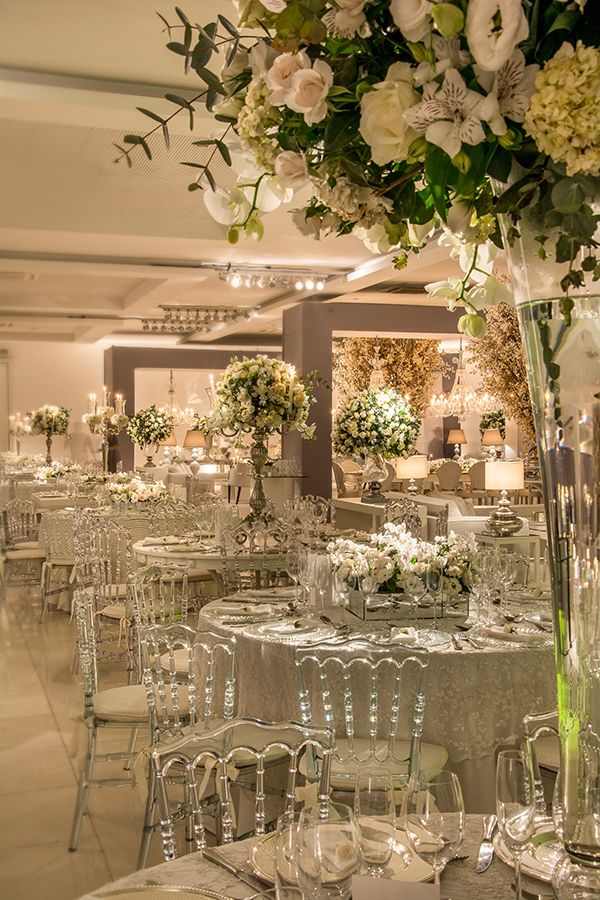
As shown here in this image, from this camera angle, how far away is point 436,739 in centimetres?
377

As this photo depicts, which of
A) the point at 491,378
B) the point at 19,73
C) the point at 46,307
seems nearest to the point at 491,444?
the point at 491,378

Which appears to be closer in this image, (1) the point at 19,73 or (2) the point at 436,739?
(2) the point at 436,739

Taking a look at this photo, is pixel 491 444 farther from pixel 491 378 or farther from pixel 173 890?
pixel 173 890

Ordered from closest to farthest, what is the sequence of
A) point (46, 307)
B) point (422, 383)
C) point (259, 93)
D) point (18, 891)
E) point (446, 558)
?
point (259, 93), point (18, 891), point (446, 558), point (46, 307), point (422, 383)

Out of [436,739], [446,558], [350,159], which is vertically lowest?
[436,739]

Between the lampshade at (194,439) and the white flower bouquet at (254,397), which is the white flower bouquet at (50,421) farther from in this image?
the white flower bouquet at (254,397)

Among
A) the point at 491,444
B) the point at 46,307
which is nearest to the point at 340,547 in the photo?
the point at 46,307

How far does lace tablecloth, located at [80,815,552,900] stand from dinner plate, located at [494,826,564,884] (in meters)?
0.02

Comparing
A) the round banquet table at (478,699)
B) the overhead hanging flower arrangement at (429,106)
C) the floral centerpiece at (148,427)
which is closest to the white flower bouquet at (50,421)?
the floral centerpiece at (148,427)

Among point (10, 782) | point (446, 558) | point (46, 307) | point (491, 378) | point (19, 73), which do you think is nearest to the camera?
point (446, 558)

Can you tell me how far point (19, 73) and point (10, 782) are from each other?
11.7 ft

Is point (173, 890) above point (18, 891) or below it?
above

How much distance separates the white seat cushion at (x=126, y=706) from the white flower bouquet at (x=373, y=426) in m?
5.76

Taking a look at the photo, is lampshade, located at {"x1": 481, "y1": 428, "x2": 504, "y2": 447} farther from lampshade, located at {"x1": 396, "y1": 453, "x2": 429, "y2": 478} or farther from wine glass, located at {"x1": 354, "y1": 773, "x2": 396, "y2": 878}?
wine glass, located at {"x1": 354, "y1": 773, "x2": 396, "y2": 878}
